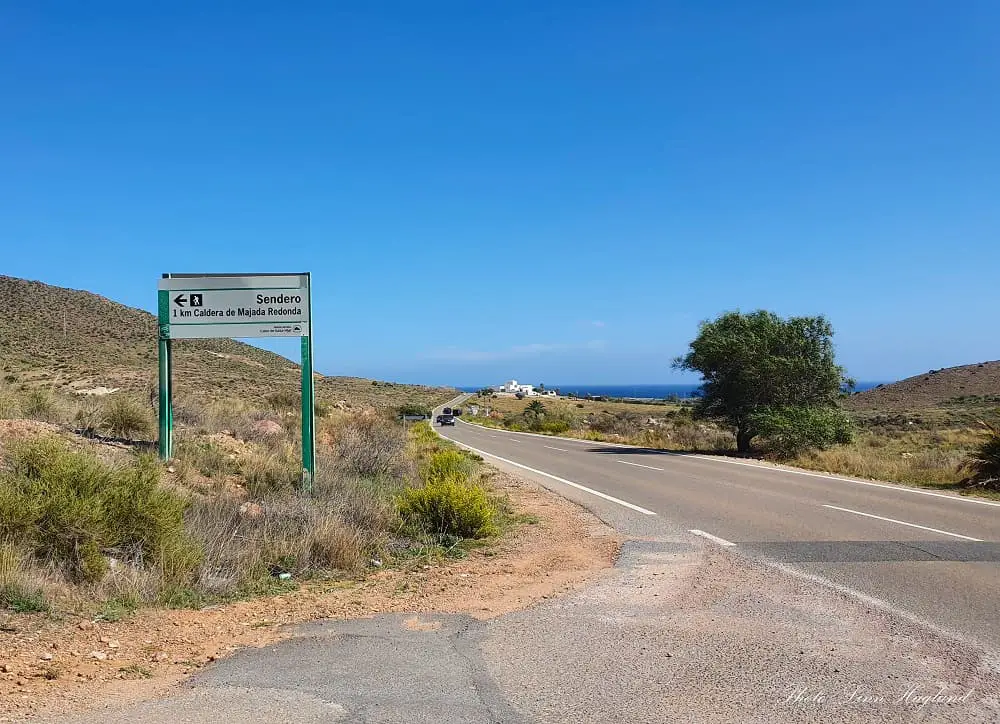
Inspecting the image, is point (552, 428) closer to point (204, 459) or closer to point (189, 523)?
point (204, 459)

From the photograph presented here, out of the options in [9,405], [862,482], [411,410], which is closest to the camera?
[9,405]

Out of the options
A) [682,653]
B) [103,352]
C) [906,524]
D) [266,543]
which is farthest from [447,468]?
[103,352]

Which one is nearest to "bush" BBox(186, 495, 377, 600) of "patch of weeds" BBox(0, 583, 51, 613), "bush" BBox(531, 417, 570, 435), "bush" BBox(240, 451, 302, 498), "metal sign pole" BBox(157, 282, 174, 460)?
"patch of weeds" BBox(0, 583, 51, 613)

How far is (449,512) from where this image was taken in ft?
33.2

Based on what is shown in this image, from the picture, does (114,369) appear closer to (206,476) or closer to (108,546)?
(206,476)

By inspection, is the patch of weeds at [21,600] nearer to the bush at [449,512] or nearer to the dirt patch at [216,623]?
the dirt patch at [216,623]

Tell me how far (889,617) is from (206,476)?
370 inches

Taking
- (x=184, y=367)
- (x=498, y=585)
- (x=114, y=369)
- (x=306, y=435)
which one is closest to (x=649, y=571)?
(x=498, y=585)

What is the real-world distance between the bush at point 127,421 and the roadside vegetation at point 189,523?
1593mm

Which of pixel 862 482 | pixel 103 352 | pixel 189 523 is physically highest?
pixel 103 352

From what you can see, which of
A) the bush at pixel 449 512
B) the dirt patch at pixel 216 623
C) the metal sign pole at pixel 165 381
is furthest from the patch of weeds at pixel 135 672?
the metal sign pole at pixel 165 381

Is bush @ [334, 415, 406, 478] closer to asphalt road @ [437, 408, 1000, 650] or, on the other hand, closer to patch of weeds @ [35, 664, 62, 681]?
asphalt road @ [437, 408, 1000, 650]

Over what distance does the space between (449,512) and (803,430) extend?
1766 centimetres

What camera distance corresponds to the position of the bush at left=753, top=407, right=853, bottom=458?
24234mm
